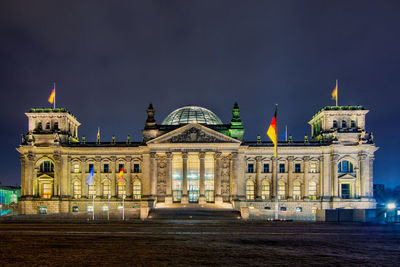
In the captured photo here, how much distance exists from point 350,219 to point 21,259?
44452mm

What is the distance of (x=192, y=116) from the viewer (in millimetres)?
102375

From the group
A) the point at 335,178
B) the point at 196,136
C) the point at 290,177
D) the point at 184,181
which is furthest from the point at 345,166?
the point at 184,181

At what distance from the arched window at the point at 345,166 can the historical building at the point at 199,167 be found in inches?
1.7

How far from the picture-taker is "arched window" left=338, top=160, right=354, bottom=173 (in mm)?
89262

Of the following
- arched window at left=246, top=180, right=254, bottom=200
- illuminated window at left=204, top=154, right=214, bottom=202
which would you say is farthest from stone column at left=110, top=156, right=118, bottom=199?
arched window at left=246, top=180, right=254, bottom=200

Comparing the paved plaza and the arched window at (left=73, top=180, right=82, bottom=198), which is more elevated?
the paved plaza

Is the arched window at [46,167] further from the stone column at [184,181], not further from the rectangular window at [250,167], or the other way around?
the rectangular window at [250,167]

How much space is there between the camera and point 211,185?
292ft

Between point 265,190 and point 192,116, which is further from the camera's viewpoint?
point 192,116

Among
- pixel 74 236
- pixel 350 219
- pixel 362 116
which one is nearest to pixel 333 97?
pixel 362 116

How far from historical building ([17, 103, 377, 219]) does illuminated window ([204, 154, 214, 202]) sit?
223 millimetres

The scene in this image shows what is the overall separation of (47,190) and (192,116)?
38868mm

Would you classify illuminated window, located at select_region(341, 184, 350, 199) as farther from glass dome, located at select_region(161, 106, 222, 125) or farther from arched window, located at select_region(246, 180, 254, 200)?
glass dome, located at select_region(161, 106, 222, 125)

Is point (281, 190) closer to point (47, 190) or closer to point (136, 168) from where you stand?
point (136, 168)
